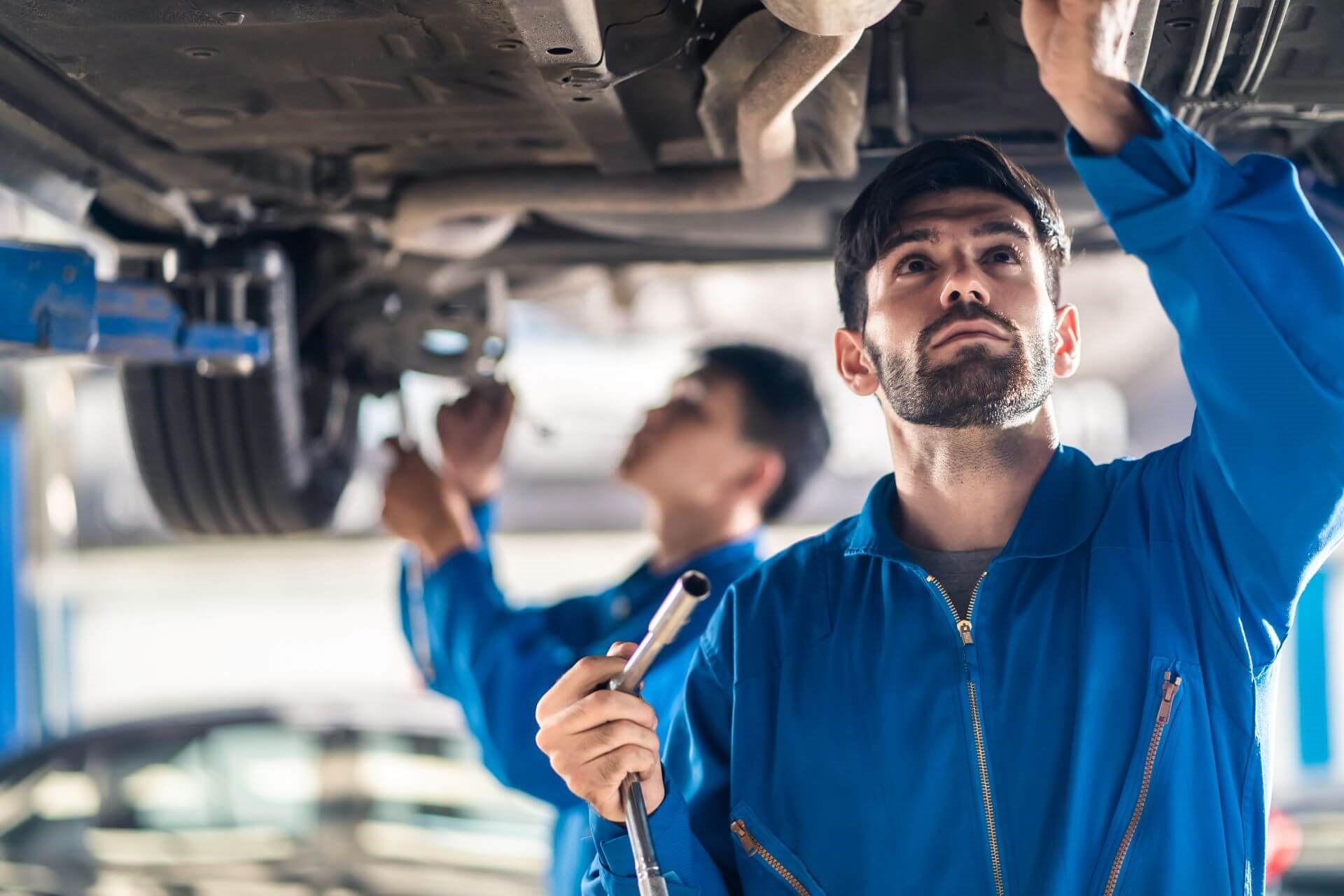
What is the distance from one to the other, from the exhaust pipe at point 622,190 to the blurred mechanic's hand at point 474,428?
1.96 ft

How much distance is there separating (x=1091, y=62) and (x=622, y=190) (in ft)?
2.58

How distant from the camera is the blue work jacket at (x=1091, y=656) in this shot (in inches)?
35.0

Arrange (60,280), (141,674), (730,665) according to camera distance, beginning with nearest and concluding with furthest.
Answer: (730,665) < (60,280) < (141,674)

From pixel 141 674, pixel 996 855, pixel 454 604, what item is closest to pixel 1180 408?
pixel 454 604

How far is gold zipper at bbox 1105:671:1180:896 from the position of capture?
0.97 meters

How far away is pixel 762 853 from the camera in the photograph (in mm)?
1066

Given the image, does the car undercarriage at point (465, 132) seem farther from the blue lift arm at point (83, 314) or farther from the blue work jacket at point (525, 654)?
the blue work jacket at point (525, 654)

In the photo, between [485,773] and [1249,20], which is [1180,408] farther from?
Answer: [1249,20]

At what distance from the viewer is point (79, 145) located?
1461 mm

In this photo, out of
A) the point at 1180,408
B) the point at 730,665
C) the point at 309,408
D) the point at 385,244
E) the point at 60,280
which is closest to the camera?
the point at 730,665

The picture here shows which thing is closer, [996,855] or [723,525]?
[996,855]

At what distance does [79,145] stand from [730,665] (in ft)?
3.09

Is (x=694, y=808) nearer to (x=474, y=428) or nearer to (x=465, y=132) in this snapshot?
(x=465, y=132)

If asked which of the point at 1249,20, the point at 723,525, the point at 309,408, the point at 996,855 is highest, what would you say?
the point at 1249,20
